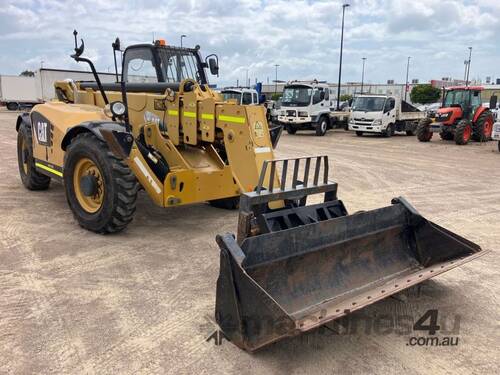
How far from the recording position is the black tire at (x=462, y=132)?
16922 millimetres

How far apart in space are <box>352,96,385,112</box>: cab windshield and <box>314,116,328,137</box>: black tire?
146 cm

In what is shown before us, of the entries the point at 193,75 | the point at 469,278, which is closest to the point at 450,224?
the point at 469,278

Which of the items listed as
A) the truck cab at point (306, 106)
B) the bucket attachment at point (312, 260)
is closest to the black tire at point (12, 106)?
the truck cab at point (306, 106)

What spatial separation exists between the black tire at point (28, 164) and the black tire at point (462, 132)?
577 inches

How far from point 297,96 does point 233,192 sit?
15200mm

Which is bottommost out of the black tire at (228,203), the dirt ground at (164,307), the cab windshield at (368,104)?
the dirt ground at (164,307)

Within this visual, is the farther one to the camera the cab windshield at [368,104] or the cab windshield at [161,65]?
the cab windshield at [368,104]

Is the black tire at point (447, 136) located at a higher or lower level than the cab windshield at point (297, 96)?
lower

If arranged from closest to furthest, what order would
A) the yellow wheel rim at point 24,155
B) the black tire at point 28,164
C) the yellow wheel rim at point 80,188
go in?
the yellow wheel rim at point 80,188
the black tire at point 28,164
the yellow wheel rim at point 24,155

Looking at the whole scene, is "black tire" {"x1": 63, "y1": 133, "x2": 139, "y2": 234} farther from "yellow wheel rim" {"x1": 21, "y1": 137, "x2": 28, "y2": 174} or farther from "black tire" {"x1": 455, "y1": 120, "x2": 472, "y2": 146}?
"black tire" {"x1": 455, "y1": 120, "x2": 472, "y2": 146}

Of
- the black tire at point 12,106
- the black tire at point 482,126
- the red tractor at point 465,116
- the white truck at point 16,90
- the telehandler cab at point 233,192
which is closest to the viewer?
the telehandler cab at point 233,192

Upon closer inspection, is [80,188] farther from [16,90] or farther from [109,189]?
[16,90]

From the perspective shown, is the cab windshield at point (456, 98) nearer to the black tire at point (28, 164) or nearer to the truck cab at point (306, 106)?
the truck cab at point (306, 106)

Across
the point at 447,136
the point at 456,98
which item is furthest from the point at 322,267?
the point at 447,136
